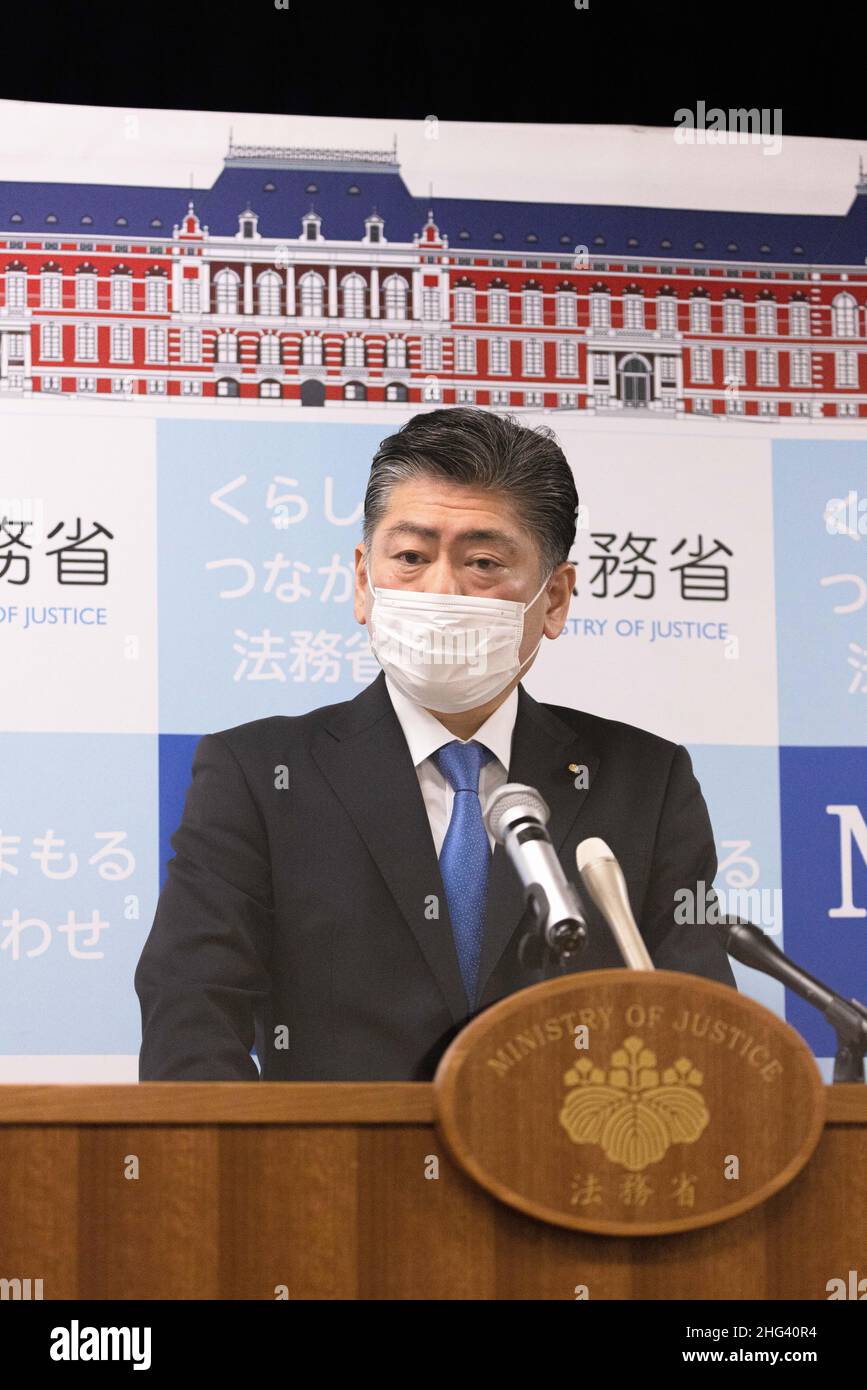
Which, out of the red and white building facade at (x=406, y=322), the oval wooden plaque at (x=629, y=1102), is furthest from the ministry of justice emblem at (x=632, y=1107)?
the red and white building facade at (x=406, y=322)

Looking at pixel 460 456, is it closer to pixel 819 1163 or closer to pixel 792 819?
pixel 792 819

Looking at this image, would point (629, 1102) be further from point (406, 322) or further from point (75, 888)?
point (406, 322)

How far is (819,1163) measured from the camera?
2.05 meters

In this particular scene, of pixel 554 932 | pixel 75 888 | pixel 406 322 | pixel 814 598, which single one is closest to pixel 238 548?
pixel 406 322

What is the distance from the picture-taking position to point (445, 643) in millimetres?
2973

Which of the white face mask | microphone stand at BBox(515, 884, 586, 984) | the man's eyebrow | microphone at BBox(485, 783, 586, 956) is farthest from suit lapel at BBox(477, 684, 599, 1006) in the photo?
microphone at BBox(485, 783, 586, 956)

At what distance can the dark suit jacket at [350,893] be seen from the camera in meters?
2.82

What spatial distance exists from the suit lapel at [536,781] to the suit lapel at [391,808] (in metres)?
0.08

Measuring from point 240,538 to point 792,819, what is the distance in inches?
47.0

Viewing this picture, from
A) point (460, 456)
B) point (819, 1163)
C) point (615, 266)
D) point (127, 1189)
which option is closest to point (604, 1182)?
point (819, 1163)

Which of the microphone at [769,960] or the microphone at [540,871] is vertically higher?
the microphone at [540,871]

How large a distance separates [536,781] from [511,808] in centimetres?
81
